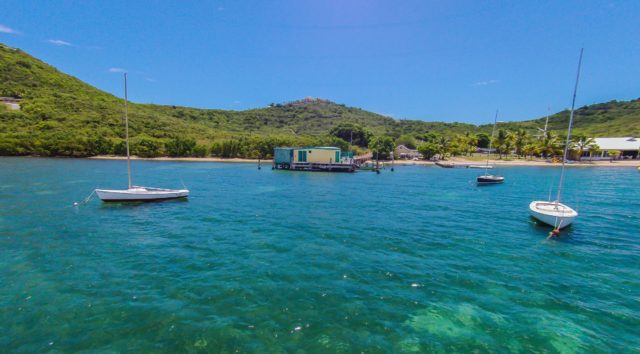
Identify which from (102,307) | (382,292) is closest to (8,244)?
(102,307)

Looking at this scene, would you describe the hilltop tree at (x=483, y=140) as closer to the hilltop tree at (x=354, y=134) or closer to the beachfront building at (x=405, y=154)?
the beachfront building at (x=405, y=154)

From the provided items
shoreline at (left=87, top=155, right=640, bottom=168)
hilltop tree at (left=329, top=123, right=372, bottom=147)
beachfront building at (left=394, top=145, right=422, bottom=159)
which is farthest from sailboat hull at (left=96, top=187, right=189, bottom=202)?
hilltop tree at (left=329, top=123, right=372, bottom=147)

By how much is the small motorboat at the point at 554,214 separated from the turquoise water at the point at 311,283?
104 cm

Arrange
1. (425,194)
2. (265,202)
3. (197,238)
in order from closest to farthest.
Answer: (197,238)
(265,202)
(425,194)

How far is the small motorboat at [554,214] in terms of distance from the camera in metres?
24.2

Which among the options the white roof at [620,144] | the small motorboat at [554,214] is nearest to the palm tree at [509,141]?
the white roof at [620,144]

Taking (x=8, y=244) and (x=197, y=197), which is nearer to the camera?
(x=8, y=244)

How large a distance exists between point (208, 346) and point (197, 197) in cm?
3160

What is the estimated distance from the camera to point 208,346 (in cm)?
962

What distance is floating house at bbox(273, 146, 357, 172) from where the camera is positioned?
81.5 m

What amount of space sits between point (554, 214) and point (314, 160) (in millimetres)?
62893

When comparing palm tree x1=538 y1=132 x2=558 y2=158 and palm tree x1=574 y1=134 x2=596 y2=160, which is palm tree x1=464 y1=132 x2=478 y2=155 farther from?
palm tree x1=574 y1=134 x2=596 y2=160

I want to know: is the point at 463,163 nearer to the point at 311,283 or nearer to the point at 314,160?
the point at 314,160

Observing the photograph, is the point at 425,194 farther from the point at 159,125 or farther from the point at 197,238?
the point at 159,125
